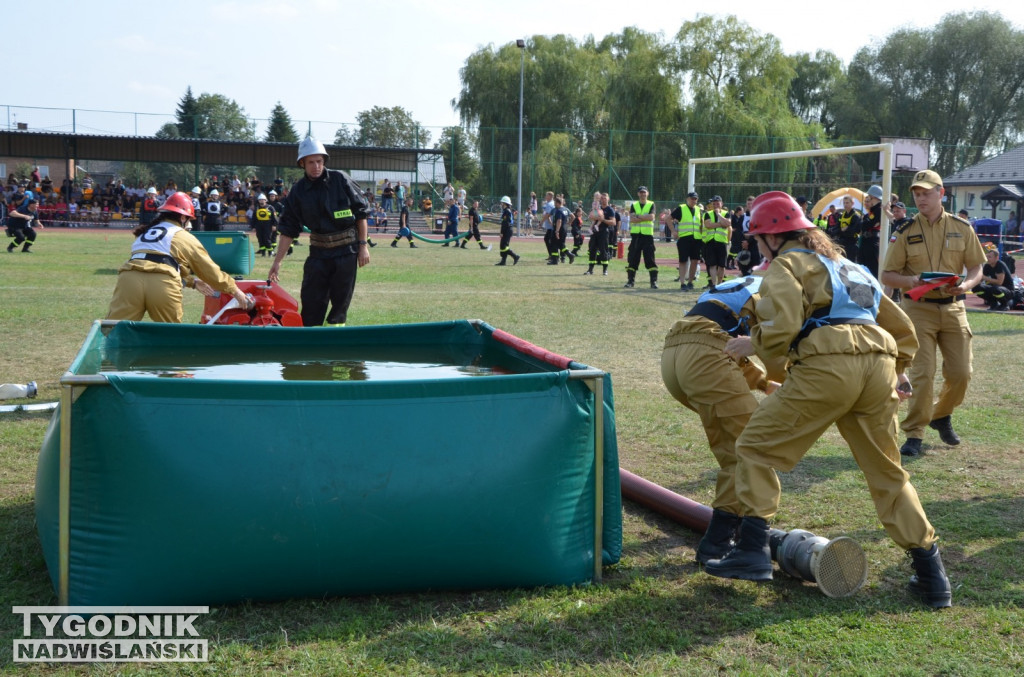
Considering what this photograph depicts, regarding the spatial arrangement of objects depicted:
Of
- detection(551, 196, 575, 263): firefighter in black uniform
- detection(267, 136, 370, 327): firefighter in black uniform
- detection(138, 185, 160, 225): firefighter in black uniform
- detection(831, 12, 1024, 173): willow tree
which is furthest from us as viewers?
detection(831, 12, 1024, 173): willow tree

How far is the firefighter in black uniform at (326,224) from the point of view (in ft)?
26.6

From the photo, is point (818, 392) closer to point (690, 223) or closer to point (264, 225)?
point (690, 223)

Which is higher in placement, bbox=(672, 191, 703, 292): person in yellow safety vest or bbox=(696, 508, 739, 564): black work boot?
bbox=(672, 191, 703, 292): person in yellow safety vest

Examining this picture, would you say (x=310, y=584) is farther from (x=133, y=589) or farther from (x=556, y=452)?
(x=556, y=452)

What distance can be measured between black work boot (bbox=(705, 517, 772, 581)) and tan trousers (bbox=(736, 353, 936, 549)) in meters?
0.07

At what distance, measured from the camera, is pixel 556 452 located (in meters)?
4.10

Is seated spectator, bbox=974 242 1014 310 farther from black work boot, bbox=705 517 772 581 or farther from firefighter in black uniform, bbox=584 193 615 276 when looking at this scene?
black work boot, bbox=705 517 772 581

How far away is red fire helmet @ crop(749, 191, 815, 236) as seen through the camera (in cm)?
423

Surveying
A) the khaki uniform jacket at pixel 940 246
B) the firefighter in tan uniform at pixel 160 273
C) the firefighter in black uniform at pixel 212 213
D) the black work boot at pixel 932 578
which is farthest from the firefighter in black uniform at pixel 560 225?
the black work boot at pixel 932 578

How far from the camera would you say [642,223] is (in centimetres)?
1942

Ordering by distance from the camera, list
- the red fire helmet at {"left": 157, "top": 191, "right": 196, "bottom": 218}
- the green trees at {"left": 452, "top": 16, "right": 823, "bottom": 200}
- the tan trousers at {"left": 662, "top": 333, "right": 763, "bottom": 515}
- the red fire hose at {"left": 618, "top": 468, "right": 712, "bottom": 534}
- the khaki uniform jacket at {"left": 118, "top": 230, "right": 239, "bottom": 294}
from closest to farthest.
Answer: the tan trousers at {"left": 662, "top": 333, "right": 763, "bottom": 515}, the red fire hose at {"left": 618, "top": 468, "right": 712, "bottom": 534}, the khaki uniform jacket at {"left": 118, "top": 230, "right": 239, "bottom": 294}, the red fire helmet at {"left": 157, "top": 191, "right": 196, "bottom": 218}, the green trees at {"left": 452, "top": 16, "right": 823, "bottom": 200}

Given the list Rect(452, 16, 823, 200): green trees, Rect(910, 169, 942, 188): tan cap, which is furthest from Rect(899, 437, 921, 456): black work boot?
Rect(452, 16, 823, 200): green trees

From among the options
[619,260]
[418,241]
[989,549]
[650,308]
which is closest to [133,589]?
[989,549]

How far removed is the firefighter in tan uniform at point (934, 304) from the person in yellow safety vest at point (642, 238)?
12.2 m
